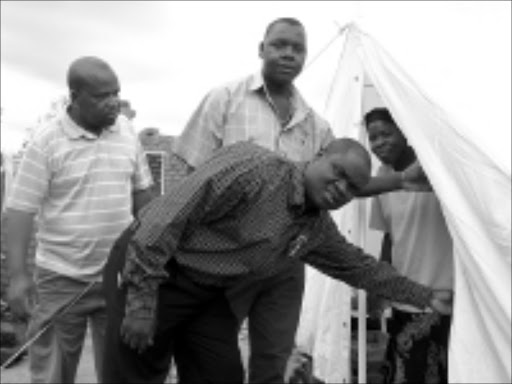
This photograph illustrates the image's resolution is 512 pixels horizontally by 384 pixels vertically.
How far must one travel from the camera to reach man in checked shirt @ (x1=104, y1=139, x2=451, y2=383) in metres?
2.18

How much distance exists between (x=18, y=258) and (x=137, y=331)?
83cm

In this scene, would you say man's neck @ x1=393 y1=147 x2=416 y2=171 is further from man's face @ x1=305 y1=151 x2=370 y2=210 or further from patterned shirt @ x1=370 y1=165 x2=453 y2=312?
man's face @ x1=305 y1=151 x2=370 y2=210

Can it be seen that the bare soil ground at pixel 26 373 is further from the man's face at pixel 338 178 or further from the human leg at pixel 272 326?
the man's face at pixel 338 178

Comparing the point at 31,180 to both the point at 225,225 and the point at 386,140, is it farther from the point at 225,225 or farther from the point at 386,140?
the point at 386,140

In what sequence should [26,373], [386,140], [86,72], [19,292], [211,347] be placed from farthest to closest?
[26,373]
[386,140]
[86,72]
[19,292]
[211,347]

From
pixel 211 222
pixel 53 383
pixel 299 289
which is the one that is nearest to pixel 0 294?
pixel 53 383

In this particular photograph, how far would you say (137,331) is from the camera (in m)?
2.21

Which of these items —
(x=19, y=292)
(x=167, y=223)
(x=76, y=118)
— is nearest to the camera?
(x=167, y=223)

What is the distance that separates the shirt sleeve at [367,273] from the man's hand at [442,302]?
0.36ft

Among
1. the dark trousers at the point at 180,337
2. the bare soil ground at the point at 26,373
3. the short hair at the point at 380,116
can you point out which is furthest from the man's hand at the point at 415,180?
the bare soil ground at the point at 26,373

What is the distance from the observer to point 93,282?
2965mm

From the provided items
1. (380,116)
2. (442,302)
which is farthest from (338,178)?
(380,116)

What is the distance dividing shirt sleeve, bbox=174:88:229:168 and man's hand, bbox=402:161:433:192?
0.86 metres

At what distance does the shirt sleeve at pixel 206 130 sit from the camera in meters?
2.92
